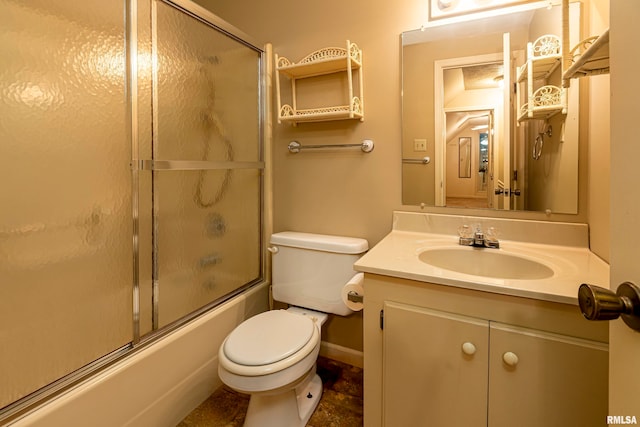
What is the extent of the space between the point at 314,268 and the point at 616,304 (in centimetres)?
124

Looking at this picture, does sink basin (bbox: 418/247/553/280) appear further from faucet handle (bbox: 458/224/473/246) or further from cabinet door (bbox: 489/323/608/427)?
cabinet door (bbox: 489/323/608/427)

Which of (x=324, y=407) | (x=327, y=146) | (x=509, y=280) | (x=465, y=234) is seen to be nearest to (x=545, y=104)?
(x=465, y=234)

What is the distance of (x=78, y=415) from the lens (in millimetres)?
1022

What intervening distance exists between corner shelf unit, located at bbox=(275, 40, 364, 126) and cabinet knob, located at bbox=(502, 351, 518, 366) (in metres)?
1.16

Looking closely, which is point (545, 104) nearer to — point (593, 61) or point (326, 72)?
point (593, 61)

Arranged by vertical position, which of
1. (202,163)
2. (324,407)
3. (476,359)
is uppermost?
(202,163)

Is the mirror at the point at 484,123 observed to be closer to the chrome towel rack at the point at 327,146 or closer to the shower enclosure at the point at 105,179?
the chrome towel rack at the point at 327,146

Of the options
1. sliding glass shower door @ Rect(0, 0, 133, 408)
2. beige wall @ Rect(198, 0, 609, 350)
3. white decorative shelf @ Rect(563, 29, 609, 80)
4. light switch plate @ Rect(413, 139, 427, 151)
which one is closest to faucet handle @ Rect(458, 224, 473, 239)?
beige wall @ Rect(198, 0, 609, 350)

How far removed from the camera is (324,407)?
1448 mm

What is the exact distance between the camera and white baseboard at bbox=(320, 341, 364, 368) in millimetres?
1733

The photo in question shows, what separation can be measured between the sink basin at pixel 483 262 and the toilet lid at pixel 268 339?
1.92 feet

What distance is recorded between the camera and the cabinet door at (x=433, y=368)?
0.94 m

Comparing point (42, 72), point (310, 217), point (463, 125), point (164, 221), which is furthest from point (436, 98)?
point (42, 72)

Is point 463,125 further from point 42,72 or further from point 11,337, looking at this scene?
point 11,337
